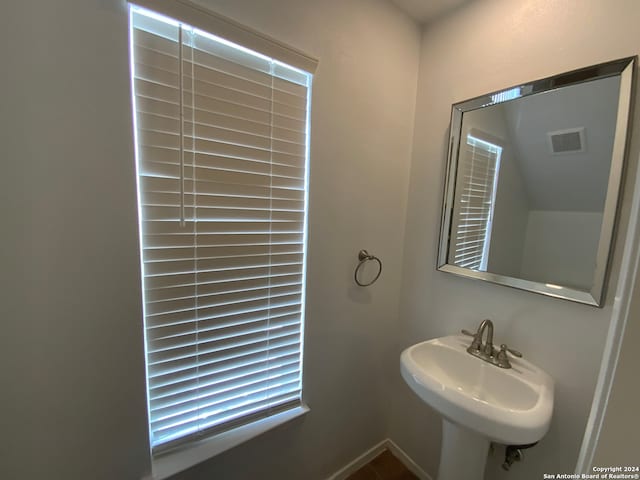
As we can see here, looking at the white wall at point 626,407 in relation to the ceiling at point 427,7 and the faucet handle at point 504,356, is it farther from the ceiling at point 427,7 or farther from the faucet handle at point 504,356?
the ceiling at point 427,7

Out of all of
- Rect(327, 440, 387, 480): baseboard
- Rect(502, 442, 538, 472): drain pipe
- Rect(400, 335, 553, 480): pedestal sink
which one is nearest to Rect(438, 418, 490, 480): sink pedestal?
Rect(400, 335, 553, 480): pedestal sink

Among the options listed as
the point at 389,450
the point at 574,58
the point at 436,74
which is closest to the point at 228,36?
the point at 436,74

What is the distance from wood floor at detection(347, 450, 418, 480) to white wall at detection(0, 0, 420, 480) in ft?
1.93

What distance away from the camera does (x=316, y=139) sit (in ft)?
3.62

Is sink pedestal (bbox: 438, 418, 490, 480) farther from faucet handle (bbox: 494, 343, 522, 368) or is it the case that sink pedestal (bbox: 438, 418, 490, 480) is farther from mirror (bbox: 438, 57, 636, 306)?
mirror (bbox: 438, 57, 636, 306)

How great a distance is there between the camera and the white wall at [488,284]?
91 cm

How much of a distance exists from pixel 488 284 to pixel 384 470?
1289mm

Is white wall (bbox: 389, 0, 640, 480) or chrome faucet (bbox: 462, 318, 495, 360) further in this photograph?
chrome faucet (bbox: 462, 318, 495, 360)

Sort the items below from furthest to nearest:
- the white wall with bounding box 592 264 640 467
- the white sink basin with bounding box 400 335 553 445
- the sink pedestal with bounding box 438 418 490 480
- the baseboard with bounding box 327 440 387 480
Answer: the baseboard with bounding box 327 440 387 480
the sink pedestal with bounding box 438 418 490 480
the white sink basin with bounding box 400 335 553 445
the white wall with bounding box 592 264 640 467

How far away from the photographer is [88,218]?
0.72 meters

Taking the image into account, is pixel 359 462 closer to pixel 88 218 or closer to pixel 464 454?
pixel 464 454

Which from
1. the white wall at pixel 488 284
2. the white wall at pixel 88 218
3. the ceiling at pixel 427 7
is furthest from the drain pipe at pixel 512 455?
the ceiling at pixel 427 7

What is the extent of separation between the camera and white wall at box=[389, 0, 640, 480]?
0.91 m

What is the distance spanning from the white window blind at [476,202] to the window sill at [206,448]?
1.14 meters
